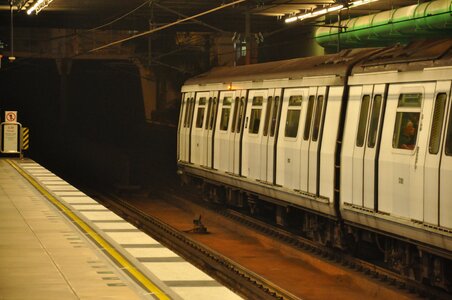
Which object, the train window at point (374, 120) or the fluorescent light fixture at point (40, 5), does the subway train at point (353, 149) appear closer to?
the train window at point (374, 120)

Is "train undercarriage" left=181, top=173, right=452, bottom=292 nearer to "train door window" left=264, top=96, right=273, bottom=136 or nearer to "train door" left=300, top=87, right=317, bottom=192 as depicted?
"train door" left=300, top=87, right=317, bottom=192

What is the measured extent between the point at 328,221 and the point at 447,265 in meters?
5.30

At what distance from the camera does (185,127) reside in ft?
94.9

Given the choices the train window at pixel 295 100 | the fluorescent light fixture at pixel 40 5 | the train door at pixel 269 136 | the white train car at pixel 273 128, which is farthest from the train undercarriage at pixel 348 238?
the fluorescent light fixture at pixel 40 5

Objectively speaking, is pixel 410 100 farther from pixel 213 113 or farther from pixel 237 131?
pixel 213 113

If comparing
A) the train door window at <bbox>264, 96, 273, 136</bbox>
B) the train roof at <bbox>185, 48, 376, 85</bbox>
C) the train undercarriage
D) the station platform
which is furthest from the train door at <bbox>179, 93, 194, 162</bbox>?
the station platform

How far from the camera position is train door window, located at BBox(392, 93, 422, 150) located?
1344cm

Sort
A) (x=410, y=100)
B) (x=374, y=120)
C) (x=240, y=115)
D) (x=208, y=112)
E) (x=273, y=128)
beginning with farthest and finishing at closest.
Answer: (x=208, y=112), (x=240, y=115), (x=273, y=128), (x=374, y=120), (x=410, y=100)

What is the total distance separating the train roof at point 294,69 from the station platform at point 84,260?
4271 millimetres

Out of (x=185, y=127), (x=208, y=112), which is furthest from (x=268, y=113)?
(x=185, y=127)

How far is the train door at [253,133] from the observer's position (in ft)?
70.3

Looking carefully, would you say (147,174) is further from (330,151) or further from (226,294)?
(226,294)

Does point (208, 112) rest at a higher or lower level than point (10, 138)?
higher

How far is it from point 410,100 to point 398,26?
10.7m
